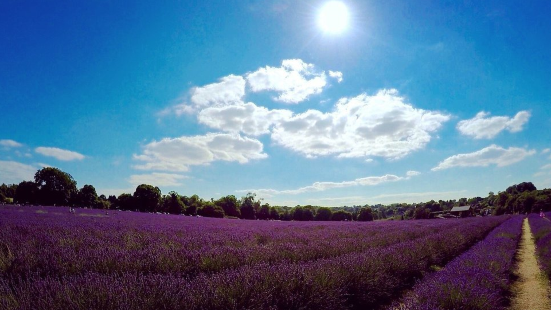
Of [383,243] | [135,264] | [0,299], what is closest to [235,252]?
[135,264]

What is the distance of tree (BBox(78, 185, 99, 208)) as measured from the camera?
46.8m

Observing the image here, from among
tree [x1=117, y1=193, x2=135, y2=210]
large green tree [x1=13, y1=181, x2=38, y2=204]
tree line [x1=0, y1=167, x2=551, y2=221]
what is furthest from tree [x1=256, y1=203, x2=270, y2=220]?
large green tree [x1=13, y1=181, x2=38, y2=204]

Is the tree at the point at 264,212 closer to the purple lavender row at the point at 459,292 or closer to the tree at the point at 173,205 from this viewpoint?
the tree at the point at 173,205

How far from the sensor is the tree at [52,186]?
3975cm

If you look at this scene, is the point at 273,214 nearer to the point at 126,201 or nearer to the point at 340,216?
the point at 340,216

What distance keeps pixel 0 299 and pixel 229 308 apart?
1695 mm

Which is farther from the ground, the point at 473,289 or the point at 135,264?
the point at 135,264

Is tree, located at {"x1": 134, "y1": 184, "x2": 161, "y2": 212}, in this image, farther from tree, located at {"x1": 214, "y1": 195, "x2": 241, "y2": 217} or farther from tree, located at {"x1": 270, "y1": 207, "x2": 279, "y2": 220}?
tree, located at {"x1": 270, "y1": 207, "x2": 279, "y2": 220}

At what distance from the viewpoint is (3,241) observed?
4379 mm

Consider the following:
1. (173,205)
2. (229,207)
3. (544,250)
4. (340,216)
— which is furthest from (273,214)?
(544,250)

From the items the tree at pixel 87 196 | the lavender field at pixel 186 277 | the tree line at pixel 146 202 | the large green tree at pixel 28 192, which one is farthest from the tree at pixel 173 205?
the lavender field at pixel 186 277

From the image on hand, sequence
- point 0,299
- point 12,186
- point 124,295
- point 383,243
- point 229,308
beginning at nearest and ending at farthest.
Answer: point 0,299 < point 124,295 < point 229,308 < point 383,243 < point 12,186

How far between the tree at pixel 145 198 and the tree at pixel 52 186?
980cm

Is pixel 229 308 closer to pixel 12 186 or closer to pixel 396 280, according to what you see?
pixel 396 280
